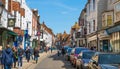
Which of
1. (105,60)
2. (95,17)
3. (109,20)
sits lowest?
(105,60)

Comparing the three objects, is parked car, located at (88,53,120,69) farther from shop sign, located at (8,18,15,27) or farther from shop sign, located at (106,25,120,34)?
shop sign, located at (106,25,120,34)

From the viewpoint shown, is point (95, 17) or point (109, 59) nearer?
point (109, 59)

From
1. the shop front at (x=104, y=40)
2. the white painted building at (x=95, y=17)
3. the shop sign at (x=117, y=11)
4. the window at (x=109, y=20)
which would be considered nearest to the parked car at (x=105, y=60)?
the shop sign at (x=117, y=11)

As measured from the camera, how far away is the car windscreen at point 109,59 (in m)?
17.2

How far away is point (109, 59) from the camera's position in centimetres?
1752

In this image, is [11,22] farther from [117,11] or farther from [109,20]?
[109,20]

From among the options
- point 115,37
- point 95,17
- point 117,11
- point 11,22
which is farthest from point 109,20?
point 11,22

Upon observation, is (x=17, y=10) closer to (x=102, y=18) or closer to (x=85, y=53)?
(x=102, y=18)

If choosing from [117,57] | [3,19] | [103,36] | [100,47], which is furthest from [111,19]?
[117,57]

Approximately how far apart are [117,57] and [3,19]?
20485 mm

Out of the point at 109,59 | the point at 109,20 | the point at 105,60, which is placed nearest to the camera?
the point at 105,60

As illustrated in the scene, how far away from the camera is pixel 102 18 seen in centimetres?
5350

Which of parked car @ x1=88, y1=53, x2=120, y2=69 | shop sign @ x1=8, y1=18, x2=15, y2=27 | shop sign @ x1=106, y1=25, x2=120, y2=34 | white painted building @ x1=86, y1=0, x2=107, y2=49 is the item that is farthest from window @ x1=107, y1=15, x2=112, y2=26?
parked car @ x1=88, y1=53, x2=120, y2=69

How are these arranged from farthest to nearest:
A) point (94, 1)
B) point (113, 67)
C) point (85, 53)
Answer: point (94, 1), point (85, 53), point (113, 67)
